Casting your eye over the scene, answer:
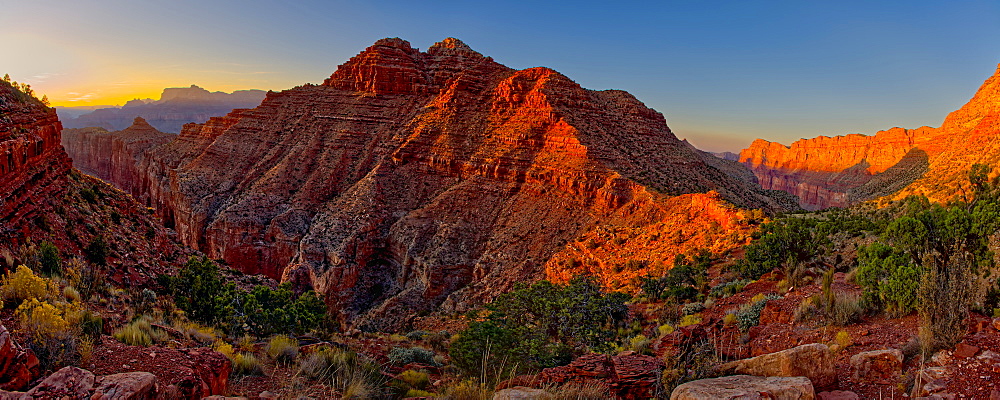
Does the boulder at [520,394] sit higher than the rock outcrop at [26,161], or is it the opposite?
the rock outcrop at [26,161]

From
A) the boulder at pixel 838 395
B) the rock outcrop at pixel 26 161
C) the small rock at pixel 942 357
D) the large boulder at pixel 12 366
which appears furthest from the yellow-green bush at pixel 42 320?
the small rock at pixel 942 357

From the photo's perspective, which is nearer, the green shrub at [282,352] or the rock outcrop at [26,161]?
the green shrub at [282,352]

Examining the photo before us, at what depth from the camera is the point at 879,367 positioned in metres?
6.46

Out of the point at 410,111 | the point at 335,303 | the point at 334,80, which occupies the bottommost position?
the point at 335,303

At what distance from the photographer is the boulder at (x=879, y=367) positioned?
6.34 metres

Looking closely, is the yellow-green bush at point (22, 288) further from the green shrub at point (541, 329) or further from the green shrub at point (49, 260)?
the green shrub at point (541, 329)

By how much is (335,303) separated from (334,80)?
3196cm

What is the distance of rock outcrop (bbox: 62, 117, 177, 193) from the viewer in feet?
255

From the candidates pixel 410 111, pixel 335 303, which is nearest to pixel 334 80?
pixel 410 111

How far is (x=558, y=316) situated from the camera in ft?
57.5

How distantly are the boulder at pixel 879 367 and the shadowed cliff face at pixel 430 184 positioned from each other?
17.7m

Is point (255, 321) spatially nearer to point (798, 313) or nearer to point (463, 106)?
point (798, 313)

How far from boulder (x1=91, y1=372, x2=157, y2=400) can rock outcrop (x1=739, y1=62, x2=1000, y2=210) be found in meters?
53.8

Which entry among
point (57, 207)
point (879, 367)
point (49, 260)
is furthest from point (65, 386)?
point (57, 207)
